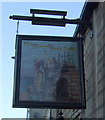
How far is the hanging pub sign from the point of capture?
46.9ft

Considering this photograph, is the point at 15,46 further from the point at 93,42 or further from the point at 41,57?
the point at 93,42

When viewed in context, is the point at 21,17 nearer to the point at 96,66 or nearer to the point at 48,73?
the point at 48,73

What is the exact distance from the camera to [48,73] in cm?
1492

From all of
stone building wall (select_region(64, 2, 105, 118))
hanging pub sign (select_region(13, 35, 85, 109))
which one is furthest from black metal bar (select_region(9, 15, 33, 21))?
stone building wall (select_region(64, 2, 105, 118))

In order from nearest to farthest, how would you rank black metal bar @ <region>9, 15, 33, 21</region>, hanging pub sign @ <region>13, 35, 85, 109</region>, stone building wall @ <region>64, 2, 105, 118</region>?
stone building wall @ <region>64, 2, 105, 118</region>
hanging pub sign @ <region>13, 35, 85, 109</region>
black metal bar @ <region>9, 15, 33, 21</region>

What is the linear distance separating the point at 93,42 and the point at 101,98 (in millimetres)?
3059

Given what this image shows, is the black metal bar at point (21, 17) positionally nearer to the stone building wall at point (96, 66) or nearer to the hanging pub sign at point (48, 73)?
the hanging pub sign at point (48, 73)

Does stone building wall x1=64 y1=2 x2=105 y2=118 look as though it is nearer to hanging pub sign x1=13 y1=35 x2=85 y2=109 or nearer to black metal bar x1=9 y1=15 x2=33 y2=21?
hanging pub sign x1=13 y1=35 x2=85 y2=109

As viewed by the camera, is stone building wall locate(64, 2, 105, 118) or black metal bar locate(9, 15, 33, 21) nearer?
stone building wall locate(64, 2, 105, 118)

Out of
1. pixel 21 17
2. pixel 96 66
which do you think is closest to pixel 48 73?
pixel 96 66

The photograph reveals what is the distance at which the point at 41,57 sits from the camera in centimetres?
1496

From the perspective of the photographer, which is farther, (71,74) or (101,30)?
(71,74)

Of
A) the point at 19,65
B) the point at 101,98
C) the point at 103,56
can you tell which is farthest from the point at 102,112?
the point at 19,65

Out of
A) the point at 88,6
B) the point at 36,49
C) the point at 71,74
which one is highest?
the point at 88,6
